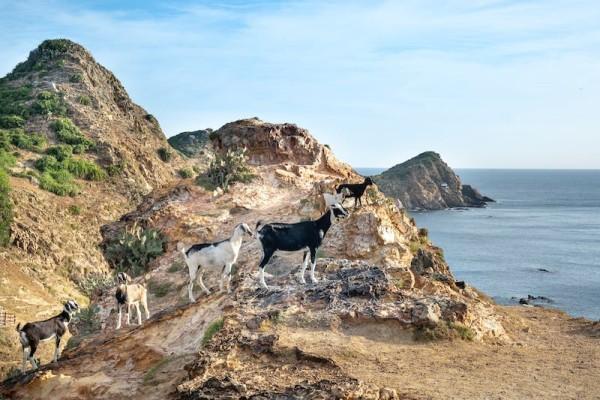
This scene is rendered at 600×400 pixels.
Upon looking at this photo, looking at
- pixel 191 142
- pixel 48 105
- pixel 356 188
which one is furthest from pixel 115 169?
pixel 356 188

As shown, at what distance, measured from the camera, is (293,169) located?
26.7 metres

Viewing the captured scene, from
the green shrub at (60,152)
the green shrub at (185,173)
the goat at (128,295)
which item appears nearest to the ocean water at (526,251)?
the green shrub at (185,173)

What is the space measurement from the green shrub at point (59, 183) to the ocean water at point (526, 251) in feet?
115

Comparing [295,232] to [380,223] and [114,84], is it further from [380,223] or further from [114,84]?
[114,84]

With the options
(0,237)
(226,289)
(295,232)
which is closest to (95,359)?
(226,289)

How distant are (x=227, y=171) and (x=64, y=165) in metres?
32.8

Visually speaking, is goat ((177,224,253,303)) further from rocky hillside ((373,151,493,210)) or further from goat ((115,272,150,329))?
rocky hillside ((373,151,493,210))

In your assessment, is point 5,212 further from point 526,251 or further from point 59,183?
point 526,251

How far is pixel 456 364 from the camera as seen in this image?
36.5ft

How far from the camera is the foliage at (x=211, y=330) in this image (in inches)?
451

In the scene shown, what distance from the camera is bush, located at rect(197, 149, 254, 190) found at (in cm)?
2478

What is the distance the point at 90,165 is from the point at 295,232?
154 feet

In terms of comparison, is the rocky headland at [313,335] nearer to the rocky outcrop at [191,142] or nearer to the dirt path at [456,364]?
the dirt path at [456,364]

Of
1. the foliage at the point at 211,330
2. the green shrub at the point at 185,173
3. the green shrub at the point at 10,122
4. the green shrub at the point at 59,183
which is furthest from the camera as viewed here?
the green shrub at the point at 185,173
